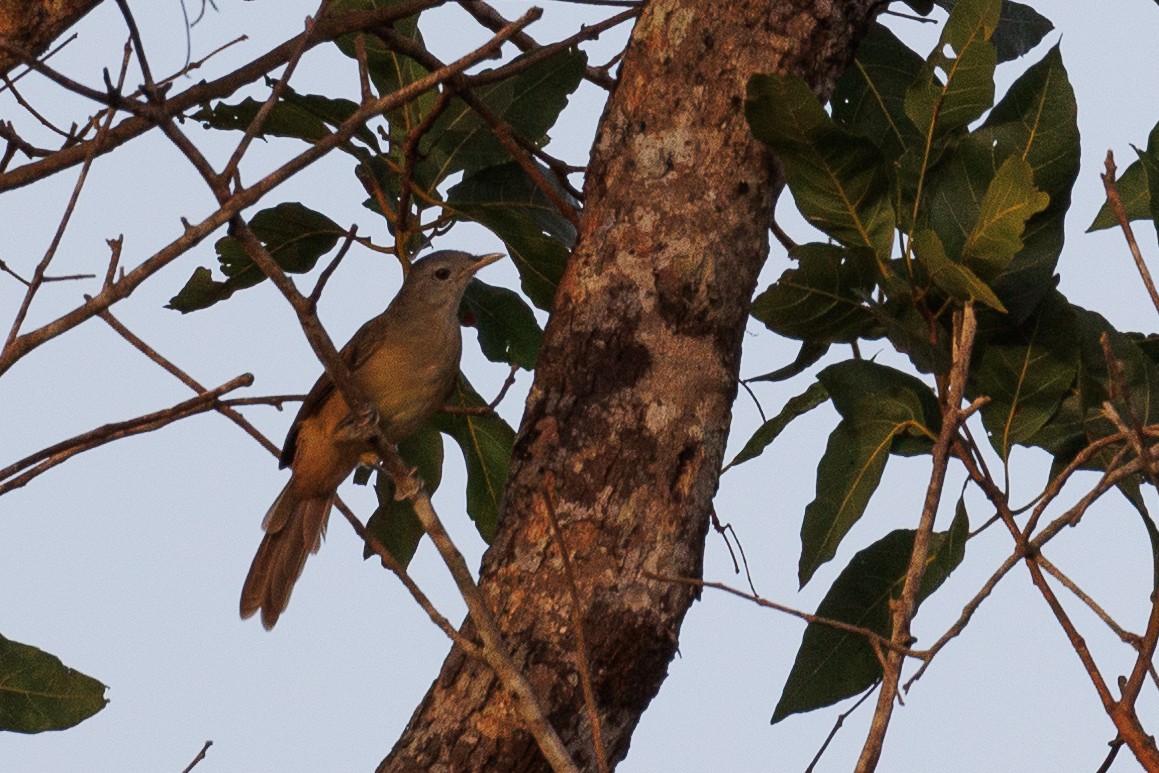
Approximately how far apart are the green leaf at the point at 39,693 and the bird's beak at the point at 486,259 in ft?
7.88

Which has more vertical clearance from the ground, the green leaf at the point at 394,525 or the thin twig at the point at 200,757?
the green leaf at the point at 394,525

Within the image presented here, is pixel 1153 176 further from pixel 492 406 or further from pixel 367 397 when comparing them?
pixel 367 397

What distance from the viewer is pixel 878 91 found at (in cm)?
394

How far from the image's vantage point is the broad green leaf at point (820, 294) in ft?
10.7

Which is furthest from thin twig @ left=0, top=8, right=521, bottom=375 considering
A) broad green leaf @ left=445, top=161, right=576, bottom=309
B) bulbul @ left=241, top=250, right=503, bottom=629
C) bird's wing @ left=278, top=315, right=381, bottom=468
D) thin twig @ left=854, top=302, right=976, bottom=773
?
bird's wing @ left=278, top=315, right=381, bottom=468

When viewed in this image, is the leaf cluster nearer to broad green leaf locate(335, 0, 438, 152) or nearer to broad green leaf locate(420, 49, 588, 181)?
broad green leaf locate(420, 49, 588, 181)

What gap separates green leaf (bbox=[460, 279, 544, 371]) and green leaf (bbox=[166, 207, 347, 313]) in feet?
1.74

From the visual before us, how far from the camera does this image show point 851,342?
12.2ft

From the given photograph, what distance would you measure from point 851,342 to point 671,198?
75cm

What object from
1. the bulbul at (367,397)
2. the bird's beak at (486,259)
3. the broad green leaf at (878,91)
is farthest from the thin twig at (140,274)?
the bird's beak at (486,259)

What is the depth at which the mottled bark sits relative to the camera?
300 centimetres

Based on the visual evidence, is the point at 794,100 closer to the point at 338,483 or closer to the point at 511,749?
the point at 511,749

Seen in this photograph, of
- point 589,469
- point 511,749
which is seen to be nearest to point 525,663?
point 511,749

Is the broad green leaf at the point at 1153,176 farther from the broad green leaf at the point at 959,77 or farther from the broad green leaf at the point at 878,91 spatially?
the broad green leaf at the point at 878,91
